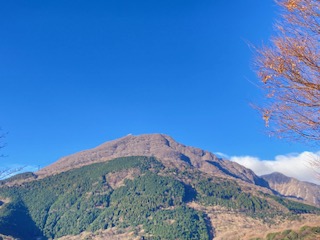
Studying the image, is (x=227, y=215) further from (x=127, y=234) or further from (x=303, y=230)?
(x=303, y=230)

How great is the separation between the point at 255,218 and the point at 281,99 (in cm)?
19498

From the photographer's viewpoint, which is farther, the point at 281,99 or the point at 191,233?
the point at 191,233

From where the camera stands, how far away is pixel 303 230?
239 feet

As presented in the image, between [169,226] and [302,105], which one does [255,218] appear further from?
[302,105]

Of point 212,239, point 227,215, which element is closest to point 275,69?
point 212,239

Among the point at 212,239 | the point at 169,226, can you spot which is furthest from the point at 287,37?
the point at 169,226

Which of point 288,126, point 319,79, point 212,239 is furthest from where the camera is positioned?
point 212,239

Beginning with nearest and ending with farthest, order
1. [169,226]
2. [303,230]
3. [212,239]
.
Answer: [303,230]
[212,239]
[169,226]

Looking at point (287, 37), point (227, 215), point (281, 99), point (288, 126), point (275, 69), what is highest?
point (227, 215)

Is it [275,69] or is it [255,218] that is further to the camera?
[255,218]

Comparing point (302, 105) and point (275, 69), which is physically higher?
point (275, 69)

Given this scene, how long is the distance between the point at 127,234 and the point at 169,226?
2130 centimetres

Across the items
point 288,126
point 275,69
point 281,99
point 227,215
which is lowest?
point 288,126

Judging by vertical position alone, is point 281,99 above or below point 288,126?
above
